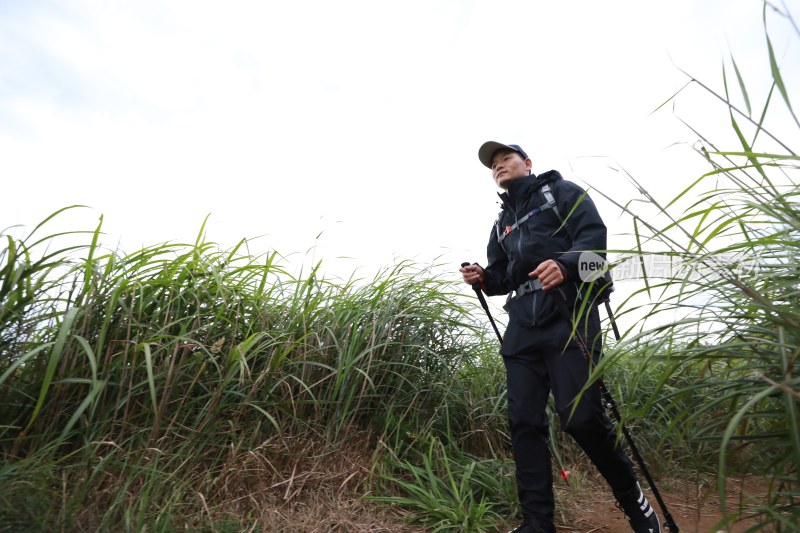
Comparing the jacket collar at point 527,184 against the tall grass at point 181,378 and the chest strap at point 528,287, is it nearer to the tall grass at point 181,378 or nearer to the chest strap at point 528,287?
the chest strap at point 528,287

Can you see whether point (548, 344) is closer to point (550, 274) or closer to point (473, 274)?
point (550, 274)

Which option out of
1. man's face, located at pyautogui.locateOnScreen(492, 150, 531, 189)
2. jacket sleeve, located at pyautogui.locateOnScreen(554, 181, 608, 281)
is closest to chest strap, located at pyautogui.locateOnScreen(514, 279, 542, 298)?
jacket sleeve, located at pyautogui.locateOnScreen(554, 181, 608, 281)

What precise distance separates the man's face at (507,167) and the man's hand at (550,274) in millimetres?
792

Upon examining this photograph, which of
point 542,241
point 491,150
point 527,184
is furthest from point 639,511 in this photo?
point 491,150

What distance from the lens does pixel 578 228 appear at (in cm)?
277

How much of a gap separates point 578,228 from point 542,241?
8.0 inches

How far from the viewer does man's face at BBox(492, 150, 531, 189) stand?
3.20 m

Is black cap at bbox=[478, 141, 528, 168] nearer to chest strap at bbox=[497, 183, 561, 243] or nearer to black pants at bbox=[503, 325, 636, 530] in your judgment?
chest strap at bbox=[497, 183, 561, 243]

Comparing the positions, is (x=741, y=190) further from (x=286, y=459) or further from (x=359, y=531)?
(x=286, y=459)

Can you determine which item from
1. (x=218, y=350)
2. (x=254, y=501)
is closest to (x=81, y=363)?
(x=218, y=350)

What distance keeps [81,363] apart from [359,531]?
161 cm

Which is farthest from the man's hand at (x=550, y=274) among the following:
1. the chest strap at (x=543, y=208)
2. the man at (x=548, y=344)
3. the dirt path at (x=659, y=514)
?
the dirt path at (x=659, y=514)

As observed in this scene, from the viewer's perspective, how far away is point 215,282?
3309 millimetres

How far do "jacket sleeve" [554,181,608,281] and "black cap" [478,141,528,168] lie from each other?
0.47m
